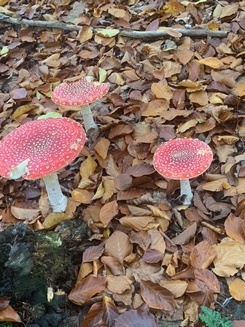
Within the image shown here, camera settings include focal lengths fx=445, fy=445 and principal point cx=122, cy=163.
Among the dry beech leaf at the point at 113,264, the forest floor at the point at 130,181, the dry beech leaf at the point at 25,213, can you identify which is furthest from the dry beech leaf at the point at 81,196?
the dry beech leaf at the point at 113,264

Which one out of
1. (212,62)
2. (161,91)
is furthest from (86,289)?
(212,62)

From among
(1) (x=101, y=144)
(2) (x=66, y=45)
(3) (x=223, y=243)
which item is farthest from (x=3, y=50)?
(3) (x=223, y=243)

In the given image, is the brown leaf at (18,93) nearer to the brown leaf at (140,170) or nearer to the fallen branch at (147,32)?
the fallen branch at (147,32)

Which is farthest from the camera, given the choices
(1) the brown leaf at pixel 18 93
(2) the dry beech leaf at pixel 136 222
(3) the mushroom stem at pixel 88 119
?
(1) the brown leaf at pixel 18 93

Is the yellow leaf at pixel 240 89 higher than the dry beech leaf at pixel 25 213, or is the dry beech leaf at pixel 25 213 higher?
the yellow leaf at pixel 240 89

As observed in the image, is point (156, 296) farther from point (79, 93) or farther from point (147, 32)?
point (147, 32)

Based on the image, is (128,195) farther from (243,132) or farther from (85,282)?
(243,132)
